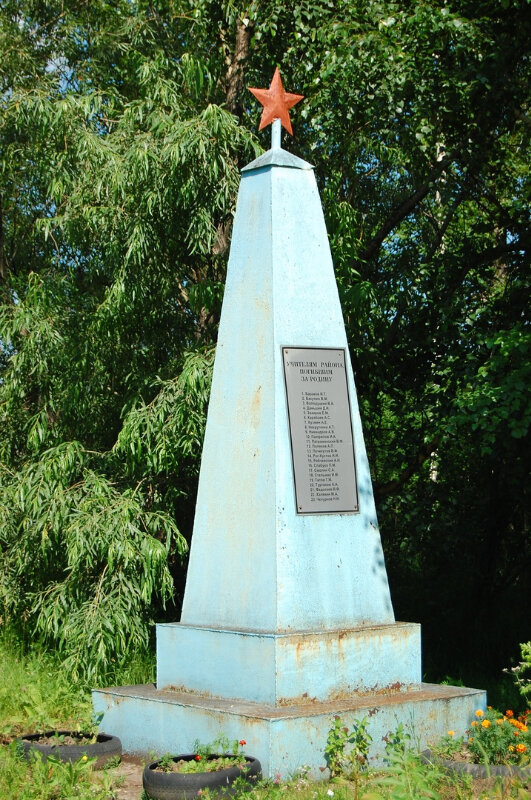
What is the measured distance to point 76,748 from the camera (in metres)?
5.25

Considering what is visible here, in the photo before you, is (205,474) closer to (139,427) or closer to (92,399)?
(139,427)

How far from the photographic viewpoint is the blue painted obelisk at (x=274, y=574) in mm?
5289

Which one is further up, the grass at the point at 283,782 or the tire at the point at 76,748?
the tire at the point at 76,748

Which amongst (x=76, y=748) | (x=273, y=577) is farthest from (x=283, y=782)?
(x=76, y=748)

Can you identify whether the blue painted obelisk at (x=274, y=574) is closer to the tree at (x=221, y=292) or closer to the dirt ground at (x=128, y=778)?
the dirt ground at (x=128, y=778)

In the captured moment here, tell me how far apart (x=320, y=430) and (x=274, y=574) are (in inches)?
34.3

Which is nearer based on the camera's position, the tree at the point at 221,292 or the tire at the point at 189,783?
the tire at the point at 189,783

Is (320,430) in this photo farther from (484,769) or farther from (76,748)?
(76,748)

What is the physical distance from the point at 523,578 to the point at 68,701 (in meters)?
5.33

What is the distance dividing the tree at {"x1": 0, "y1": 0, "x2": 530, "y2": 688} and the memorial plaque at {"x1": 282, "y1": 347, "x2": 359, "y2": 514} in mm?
1786

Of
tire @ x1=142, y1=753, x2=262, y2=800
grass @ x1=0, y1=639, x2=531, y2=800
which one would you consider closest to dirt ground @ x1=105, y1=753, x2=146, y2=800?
grass @ x1=0, y1=639, x2=531, y2=800

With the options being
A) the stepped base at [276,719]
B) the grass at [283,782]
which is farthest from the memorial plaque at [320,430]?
the grass at [283,782]

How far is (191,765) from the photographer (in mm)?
4688

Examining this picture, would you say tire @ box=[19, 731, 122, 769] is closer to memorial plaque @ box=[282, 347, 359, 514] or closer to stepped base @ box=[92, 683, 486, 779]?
stepped base @ box=[92, 683, 486, 779]
